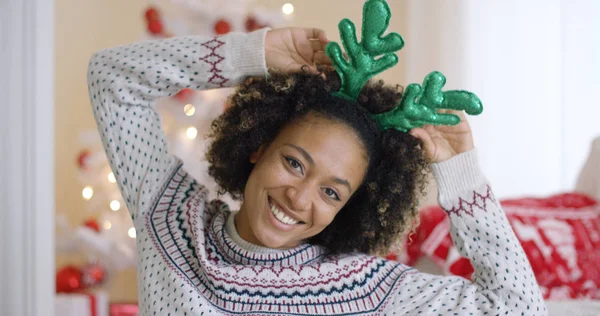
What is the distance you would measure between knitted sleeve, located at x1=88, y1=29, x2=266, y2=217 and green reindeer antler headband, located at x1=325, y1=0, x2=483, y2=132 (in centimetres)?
16

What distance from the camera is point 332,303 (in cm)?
116

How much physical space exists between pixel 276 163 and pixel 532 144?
2.13m

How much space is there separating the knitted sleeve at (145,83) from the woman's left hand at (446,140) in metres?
0.33

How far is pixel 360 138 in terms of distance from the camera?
120 centimetres

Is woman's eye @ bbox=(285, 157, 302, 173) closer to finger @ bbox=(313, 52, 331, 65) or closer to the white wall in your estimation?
finger @ bbox=(313, 52, 331, 65)

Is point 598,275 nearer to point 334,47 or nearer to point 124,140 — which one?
point 334,47

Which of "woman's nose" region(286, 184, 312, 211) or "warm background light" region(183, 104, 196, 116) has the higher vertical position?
"warm background light" region(183, 104, 196, 116)

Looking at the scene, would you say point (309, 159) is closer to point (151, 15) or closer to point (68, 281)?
point (151, 15)

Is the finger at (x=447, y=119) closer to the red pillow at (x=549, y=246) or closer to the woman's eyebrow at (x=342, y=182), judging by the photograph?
the woman's eyebrow at (x=342, y=182)

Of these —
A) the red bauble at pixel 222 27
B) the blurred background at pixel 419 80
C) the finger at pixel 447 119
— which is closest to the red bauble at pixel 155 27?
the blurred background at pixel 419 80

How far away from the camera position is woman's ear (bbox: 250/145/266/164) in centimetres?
129

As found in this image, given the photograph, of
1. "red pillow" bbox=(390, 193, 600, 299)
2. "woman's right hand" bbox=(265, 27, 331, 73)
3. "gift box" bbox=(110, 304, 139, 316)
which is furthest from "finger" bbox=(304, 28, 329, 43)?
"gift box" bbox=(110, 304, 139, 316)

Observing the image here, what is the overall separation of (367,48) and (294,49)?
17 centimetres

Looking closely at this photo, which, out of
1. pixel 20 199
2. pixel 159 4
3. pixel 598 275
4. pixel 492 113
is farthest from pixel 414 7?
pixel 20 199
